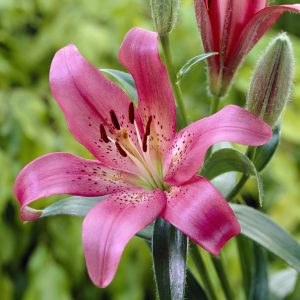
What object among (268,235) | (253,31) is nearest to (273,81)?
(253,31)

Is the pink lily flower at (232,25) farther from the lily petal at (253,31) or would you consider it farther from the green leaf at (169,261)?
the green leaf at (169,261)

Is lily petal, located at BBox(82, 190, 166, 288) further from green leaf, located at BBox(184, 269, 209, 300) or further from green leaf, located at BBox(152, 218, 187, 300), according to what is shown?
green leaf, located at BBox(184, 269, 209, 300)

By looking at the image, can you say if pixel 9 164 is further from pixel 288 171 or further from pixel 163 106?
pixel 163 106

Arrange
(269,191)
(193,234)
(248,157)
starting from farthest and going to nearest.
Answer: (269,191), (248,157), (193,234)

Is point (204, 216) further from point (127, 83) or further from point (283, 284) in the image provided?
point (283, 284)

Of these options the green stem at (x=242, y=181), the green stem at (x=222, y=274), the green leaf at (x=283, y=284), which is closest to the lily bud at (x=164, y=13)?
the green stem at (x=242, y=181)

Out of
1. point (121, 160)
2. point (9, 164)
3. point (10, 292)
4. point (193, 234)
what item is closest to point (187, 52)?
point (9, 164)
